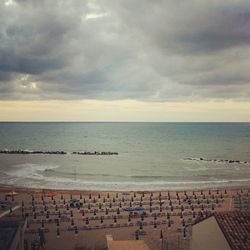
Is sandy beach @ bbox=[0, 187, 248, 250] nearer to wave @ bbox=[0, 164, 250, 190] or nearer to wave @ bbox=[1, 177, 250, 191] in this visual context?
wave @ bbox=[1, 177, 250, 191]

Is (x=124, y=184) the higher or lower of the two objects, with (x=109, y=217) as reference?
lower

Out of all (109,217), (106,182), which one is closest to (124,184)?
(106,182)

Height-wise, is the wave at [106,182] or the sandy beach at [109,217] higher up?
the sandy beach at [109,217]

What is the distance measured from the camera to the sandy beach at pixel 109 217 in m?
31.1

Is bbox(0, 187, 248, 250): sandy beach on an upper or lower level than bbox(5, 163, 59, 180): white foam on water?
upper

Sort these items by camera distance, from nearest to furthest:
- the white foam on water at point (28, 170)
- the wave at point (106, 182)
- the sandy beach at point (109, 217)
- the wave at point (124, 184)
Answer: the sandy beach at point (109, 217)
the wave at point (124, 184)
the wave at point (106, 182)
the white foam on water at point (28, 170)

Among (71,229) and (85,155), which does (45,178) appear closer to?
(71,229)

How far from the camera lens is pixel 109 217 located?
37.3m

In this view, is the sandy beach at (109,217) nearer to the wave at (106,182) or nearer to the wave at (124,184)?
the wave at (124,184)

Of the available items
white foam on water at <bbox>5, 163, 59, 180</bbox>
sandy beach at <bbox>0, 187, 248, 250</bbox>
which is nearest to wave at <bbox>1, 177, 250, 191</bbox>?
white foam on water at <bbox>5, 163, 59, 180</bbox>

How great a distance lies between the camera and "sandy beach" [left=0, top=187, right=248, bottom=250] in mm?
31078

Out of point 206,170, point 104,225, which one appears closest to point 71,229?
point 104,225

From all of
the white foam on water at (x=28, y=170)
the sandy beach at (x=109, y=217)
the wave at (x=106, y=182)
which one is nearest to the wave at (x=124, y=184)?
the wave at (x=106, y=182)

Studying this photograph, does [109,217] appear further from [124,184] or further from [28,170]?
[28,170]
